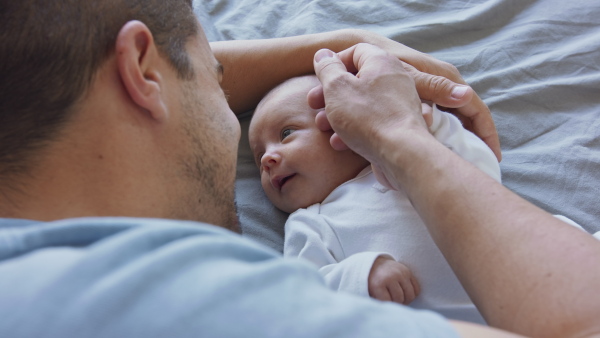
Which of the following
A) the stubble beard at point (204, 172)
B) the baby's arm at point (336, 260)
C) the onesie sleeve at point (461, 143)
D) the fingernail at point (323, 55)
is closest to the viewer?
the stubble beard at point (204, 172)

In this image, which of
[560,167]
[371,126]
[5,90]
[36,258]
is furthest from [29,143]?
[560,167]

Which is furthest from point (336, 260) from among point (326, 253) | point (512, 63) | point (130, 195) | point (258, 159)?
point (512, 63)

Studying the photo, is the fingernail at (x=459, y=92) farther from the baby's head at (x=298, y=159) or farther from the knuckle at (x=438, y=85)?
the baby's head at (x=298, y=159)

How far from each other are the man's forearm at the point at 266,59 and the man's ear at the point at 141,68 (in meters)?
0.67

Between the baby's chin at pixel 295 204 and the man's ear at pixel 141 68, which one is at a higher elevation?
the man's ear at pixel 141 68

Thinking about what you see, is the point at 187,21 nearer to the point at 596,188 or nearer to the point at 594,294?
the point at 594,294

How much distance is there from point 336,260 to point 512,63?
897 mm

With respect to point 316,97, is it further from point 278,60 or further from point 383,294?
point 383,294

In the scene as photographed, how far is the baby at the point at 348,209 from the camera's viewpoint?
1.03 metres

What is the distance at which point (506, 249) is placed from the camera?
0.77 meters

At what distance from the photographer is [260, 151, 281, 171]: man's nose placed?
4.33 ft

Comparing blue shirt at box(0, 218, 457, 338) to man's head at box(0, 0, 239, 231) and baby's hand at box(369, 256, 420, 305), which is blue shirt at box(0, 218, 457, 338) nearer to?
man's head at box(0, 0, 239, 231)

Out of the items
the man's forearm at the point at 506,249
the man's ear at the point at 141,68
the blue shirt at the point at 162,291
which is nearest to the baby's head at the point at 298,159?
the man's forearm at the point at 506,249

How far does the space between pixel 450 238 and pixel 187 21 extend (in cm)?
63
